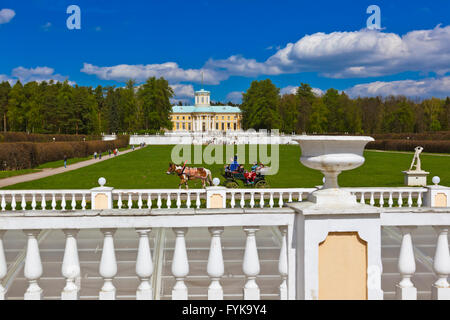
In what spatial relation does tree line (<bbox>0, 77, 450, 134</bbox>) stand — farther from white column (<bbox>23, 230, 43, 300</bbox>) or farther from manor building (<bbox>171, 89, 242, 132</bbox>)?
white column (<bbox>23, 230, 43, 300</bbox>)

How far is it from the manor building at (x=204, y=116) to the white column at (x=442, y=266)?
135865 mm

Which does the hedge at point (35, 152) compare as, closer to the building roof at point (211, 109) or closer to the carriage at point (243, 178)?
the carriage at point (243, 178)

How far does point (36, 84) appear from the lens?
88.1 meters

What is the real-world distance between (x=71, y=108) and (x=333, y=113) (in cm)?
6362

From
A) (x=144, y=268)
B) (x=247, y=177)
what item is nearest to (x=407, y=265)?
(x=144, y=268)

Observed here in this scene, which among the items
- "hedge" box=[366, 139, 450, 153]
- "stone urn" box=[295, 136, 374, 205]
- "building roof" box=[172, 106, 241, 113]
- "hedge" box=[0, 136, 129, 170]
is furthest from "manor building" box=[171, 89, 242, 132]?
"stone urn" box=[295, 136, 374, 205]

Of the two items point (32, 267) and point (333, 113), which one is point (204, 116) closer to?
point (333, 113)

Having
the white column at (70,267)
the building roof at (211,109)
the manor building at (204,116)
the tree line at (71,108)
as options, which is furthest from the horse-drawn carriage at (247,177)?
the building roof at (211,109)

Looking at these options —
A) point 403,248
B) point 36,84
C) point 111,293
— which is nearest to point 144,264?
point 111,293

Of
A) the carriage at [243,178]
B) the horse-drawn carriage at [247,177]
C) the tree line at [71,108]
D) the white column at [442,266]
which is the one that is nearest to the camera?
the white column at [442,266]

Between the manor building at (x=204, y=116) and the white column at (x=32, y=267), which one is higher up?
the manor building at (x=204, y=116)

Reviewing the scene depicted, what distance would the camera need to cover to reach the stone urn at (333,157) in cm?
326

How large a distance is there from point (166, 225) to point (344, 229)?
155cm
